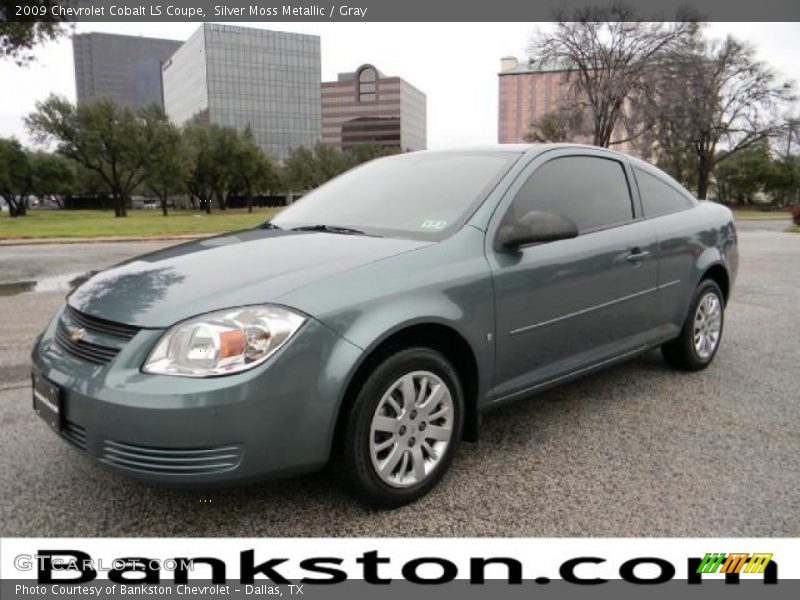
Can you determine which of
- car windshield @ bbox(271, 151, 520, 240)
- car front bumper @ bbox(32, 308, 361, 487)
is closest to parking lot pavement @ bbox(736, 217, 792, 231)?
car windshield @ bbox(271, 151, 520, 240)

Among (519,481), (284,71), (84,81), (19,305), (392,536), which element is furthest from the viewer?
(84,81)

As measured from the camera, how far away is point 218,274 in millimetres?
2691

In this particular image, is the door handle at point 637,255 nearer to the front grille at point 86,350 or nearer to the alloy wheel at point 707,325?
the alloy wheel at point 707,325

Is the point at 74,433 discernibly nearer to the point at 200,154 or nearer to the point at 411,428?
the point at 411,428

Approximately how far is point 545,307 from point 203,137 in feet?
198

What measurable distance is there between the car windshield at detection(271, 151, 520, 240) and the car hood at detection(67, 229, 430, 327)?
0.22 meters

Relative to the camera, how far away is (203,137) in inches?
2319

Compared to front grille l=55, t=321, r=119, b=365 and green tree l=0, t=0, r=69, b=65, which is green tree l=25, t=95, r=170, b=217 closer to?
green tree l=0, t=0, r=69, b=65

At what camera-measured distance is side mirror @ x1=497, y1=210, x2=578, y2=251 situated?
10.0 feet

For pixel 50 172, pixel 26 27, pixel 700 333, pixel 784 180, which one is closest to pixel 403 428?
pixel 700 333

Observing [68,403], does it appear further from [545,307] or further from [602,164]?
[602,164]

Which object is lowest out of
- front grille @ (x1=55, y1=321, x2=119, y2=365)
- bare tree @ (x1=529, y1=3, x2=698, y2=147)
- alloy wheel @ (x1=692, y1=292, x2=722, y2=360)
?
alloy wheel @ (x1=692, y1=292, x2=722, y2=360)

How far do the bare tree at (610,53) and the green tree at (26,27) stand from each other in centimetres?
2562

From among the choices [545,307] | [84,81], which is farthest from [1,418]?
[84,81]
